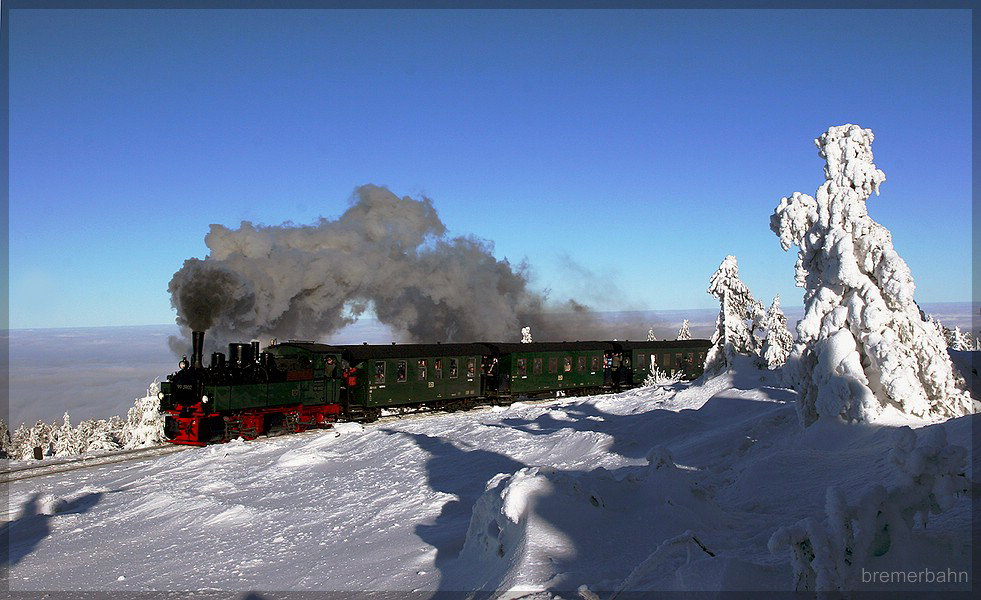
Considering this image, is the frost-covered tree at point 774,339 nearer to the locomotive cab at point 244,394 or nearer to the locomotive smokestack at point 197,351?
the locomotive cab at point 244,394

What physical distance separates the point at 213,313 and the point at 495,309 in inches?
1491

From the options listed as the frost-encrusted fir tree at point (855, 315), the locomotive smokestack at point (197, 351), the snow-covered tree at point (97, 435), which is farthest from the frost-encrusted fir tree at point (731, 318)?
the snow-covered tree at point (97, 435)

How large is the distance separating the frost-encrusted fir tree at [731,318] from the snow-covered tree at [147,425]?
2286 cm

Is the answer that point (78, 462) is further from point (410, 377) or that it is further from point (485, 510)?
point (485, 510)

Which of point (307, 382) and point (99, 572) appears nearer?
point (99, 572)

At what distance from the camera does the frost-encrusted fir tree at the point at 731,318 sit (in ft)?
97.7

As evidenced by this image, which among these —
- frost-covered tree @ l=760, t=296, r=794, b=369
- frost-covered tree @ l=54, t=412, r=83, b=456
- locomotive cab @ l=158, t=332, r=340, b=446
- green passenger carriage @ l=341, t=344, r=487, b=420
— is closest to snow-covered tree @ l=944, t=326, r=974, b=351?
frost-covered tree @ l=760, t=296, r=794, b=369

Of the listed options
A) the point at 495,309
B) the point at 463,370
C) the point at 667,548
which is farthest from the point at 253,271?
the point at 667,548

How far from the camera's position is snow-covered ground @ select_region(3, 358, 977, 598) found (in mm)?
7297

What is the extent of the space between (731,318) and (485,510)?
23.7 meters

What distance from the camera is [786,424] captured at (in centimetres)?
1548

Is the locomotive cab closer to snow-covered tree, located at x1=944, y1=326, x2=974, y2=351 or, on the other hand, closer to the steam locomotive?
the steam locomotive

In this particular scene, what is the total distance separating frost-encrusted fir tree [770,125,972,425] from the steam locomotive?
16.0 meters

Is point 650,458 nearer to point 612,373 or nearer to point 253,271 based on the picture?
point 612,373
